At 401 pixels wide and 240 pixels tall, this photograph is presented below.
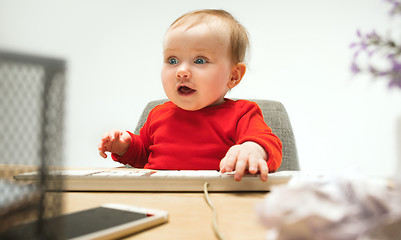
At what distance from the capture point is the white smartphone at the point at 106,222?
25cm

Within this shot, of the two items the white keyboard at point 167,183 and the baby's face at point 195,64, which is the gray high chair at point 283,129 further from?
the white keyboard at point 167,183

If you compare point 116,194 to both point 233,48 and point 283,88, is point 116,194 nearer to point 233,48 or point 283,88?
point 233,48

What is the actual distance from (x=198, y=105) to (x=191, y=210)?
2.09 ft

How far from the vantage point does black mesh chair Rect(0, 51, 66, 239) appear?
0.65ft

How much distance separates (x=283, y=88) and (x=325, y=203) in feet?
7.32

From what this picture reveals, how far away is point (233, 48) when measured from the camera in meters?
1.03

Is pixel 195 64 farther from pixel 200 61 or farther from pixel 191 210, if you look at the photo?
pixel 191 210

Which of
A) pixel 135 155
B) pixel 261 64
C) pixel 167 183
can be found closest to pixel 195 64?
pixel 135 155

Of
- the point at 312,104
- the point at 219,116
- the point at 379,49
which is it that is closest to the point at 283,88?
the point at 312,104

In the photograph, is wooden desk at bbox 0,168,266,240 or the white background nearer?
wooden desk at bbox 0,168,266,240

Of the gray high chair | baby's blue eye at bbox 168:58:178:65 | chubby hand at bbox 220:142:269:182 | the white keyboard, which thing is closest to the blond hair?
baby's blue eye at bbox 168:58:178:65

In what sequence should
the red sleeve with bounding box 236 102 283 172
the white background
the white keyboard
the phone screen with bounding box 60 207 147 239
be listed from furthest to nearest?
the white background → the red sleeve with bounding box 236 102 283 172 → the white keyboard → the phone screen with bounding box 60 207 147 239

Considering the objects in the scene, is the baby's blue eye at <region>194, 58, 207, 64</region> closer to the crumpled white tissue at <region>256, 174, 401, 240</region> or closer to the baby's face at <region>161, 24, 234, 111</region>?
the baby's face at <region>161, 24, 234, 111</region>

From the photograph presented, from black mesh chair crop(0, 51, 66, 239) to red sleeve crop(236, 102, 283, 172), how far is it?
1.84 feet
